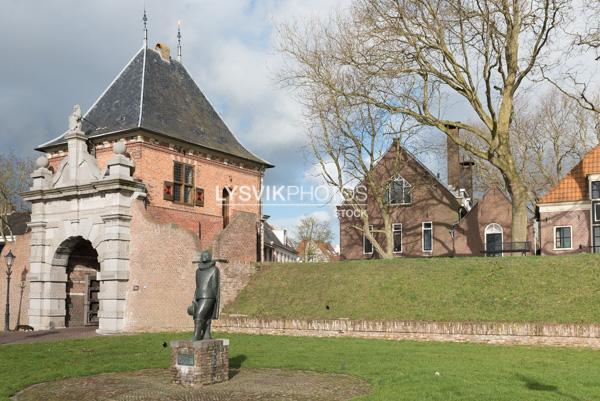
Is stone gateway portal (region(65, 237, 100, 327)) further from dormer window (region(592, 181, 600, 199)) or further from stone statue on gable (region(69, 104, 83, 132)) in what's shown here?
dormer window (region(592, 181, 600, 199))

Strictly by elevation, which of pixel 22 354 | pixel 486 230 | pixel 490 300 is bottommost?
pixel 22 354

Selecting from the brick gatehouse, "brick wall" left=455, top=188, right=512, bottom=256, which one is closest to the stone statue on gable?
the brick gatehouse

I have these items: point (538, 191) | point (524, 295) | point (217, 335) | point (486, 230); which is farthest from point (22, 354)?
point (538, 191)

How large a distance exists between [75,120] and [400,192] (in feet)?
71.8

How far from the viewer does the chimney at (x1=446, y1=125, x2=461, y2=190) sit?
42.1 meters

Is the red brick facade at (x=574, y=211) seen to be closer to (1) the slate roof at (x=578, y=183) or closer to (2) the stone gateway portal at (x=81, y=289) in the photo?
(1) the slate roof at (x=578, y=183)

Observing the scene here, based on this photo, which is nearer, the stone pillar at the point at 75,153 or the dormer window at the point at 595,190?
the stone pillar at the point at 75,153

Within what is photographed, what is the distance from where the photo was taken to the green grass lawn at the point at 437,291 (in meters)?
18.9

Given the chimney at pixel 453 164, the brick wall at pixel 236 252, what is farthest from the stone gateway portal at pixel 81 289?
the chimney at pixel 453 164

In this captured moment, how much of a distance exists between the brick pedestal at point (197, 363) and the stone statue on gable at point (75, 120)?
58.9 feet

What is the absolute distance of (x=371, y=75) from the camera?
24.8m

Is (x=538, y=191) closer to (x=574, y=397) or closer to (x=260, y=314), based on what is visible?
(x=260, y=314)

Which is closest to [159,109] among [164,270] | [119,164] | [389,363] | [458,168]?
[119,164]

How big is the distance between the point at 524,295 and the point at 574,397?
10.3m
